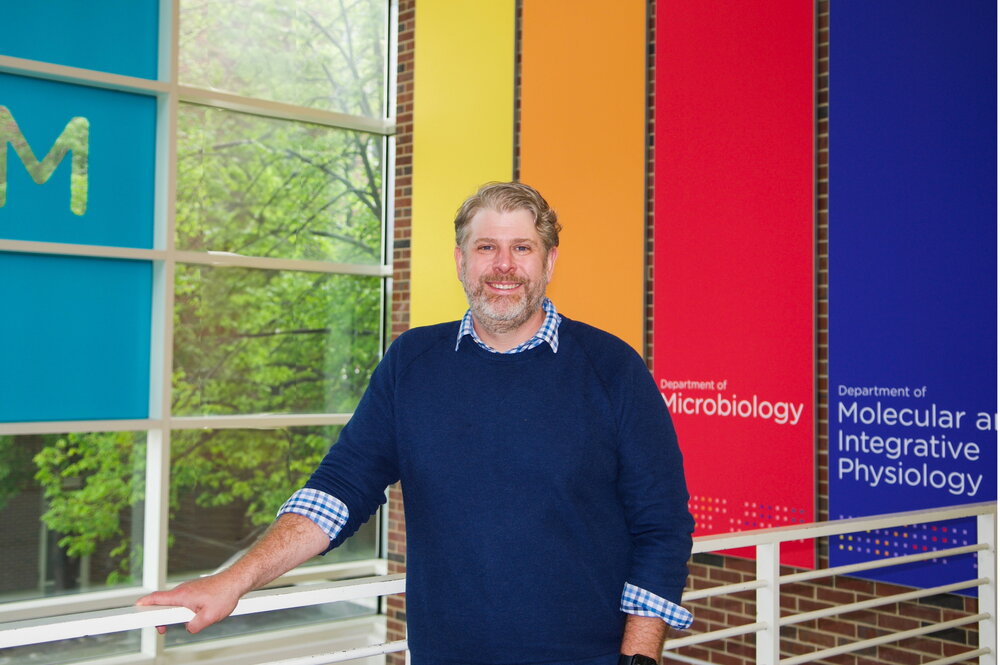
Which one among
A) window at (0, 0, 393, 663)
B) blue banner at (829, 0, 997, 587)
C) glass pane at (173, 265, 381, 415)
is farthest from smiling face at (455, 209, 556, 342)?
glass pane at (173, 265, 381, 415)

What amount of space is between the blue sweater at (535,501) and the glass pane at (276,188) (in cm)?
A: 494

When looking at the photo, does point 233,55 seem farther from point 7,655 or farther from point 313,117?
point 7,655

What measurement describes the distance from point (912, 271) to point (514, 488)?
10.0 ft

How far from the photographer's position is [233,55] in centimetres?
678

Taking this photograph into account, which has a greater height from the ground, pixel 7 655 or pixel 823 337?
pixel 823 337

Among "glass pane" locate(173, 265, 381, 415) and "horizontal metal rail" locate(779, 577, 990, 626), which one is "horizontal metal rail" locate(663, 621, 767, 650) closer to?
"horizontal metal rail" locate(779, 577, 990, 626)

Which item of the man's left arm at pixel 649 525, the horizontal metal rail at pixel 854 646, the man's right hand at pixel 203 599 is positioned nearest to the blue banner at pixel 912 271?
the horizontal metal rail at pixel 854 646

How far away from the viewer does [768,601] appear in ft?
9.42

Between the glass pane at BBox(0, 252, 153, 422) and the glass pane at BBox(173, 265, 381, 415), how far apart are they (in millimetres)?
277

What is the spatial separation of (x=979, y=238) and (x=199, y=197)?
4.38 metres

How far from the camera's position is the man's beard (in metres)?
1.97

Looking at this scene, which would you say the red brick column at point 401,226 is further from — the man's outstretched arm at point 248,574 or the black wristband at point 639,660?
the black wristband at point 639,660

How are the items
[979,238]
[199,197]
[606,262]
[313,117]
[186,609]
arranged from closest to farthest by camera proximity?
[186,609] < [979,238] < [606,262] < [199,197] < [313,117]

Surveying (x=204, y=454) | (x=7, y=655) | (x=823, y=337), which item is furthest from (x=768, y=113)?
(x=7, y=655)
